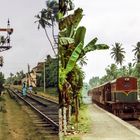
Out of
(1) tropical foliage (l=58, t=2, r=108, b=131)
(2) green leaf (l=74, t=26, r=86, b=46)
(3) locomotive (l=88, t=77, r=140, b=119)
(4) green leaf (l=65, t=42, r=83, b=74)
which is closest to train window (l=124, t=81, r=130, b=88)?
(3) locomotive (l=88, t=77, r=140, b=119)

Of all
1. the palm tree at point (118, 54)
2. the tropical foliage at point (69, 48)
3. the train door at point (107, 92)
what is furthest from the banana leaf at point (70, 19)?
the palm tree at point (118, 54)

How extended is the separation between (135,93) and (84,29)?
52.2 ft

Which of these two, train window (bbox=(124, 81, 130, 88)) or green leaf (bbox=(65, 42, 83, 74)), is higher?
green leaf (bbox=(65, 42, 83, 74))

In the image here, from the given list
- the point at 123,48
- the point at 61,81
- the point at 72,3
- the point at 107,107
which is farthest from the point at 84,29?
the point at 123,48

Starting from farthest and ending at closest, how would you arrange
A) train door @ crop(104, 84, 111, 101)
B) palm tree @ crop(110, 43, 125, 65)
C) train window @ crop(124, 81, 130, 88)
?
palm tree @ crop(110, 43, 125, 65) < train door @ crop(104, 84, 111, 101) < train window @ crop(124, 81, 130, 88)

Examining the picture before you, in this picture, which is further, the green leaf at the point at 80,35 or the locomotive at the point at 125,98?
the locomotive at the point at 125,98

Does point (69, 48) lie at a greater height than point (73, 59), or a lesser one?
greater

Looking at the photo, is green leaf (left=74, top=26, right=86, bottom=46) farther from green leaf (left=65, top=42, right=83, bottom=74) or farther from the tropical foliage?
green leaf (left=65, top=42, right=83, bottom=74)

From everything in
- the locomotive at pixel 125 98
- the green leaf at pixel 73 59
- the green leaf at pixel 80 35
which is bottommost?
the locomotive at pixel 125 98

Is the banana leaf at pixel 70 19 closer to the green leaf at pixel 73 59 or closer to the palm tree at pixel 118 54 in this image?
the green leaf at pixel 73 59

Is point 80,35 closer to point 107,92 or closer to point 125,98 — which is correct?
point 125,98

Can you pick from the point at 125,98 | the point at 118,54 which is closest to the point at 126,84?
the point at 125,98

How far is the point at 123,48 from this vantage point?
12394 centimetres

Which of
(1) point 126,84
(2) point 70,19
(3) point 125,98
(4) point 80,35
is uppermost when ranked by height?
(2) point 70,19
